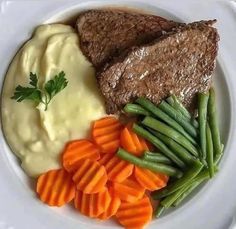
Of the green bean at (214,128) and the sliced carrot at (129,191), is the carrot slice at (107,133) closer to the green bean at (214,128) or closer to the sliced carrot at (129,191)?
the sliced carrot at (129,191)

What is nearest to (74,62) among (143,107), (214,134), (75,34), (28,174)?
(75,34)

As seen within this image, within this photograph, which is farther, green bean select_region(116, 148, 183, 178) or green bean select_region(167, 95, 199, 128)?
green bean select_region(167, 95, 199, 128)

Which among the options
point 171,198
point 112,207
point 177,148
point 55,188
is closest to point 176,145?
point 177,148

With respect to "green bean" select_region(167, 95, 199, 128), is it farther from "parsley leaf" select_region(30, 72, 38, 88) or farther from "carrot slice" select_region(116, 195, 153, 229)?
"parsley leaf" select_region(30, 72, 38, 88)

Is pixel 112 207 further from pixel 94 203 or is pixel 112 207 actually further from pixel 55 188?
pixel 55 188

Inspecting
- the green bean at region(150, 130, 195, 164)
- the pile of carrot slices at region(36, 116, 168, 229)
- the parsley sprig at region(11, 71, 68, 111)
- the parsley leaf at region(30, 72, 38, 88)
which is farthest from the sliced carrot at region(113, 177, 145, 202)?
the parsley leaf at region(30, 72, 38, 88)
